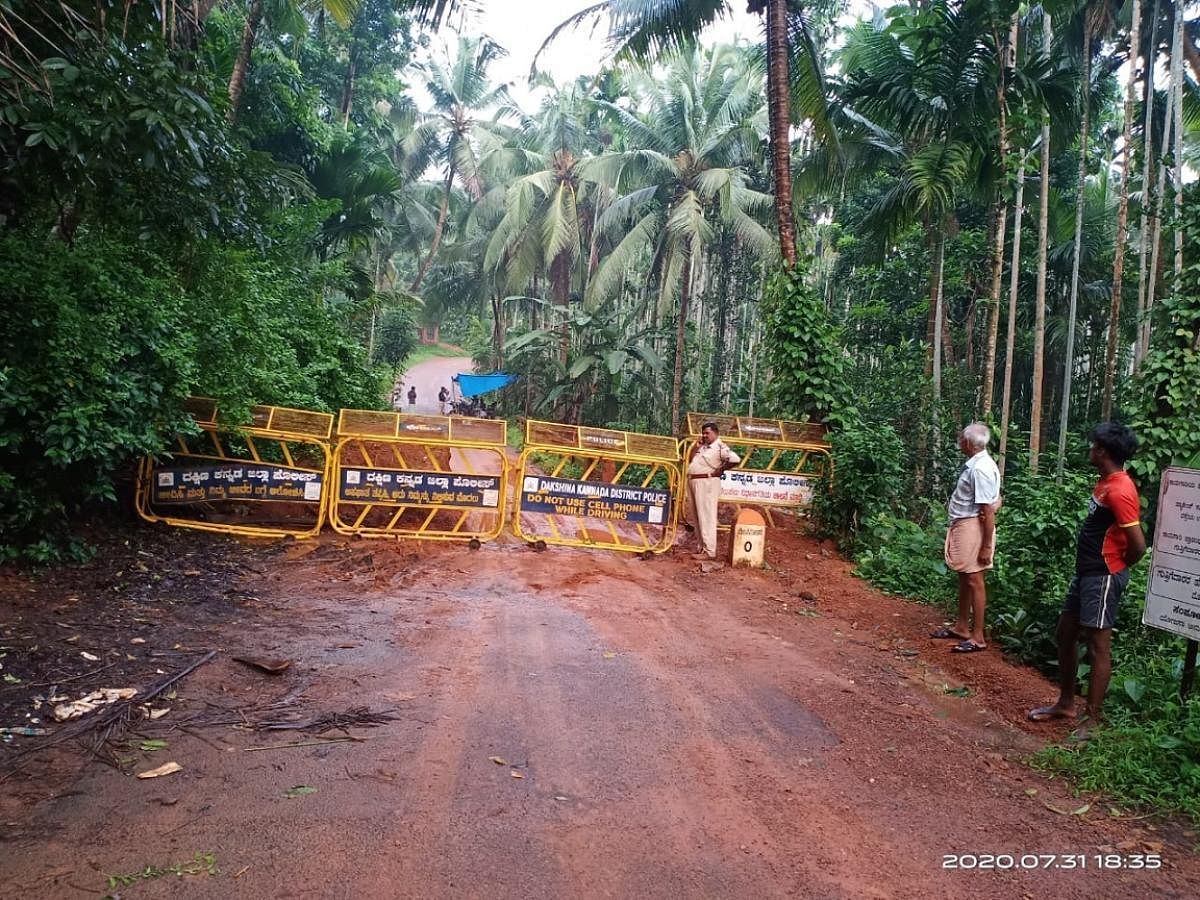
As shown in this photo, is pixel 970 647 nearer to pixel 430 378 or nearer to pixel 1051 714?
pixel 1051 714

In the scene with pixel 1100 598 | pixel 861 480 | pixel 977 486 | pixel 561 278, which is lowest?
pixel 1100 598

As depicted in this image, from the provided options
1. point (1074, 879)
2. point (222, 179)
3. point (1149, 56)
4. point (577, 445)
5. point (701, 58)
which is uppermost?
point (701, 58)

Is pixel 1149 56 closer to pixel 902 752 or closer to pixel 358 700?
pixel 902 752

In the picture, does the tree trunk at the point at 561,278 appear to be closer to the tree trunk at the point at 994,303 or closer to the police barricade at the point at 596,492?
the tree trunk at the point at 994,303

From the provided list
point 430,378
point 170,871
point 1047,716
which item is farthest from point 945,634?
point 430,378

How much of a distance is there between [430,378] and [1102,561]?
150ft

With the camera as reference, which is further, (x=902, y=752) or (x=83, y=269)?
(x=83, y=269)

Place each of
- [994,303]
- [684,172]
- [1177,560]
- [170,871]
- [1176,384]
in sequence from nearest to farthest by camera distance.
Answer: [170,871] → [1177,560] → [1176,384] → [994,303] → [684,172]

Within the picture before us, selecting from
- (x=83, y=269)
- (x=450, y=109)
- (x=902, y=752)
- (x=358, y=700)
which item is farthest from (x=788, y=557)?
(x=450, y=109)

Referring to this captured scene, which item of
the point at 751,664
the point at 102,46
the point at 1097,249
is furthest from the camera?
the point at 1097,249

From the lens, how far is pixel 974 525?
18.9 ft

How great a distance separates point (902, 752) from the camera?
4.00m

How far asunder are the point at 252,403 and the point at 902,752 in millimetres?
6699

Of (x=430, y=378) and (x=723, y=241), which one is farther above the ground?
(x=723, y=241)
